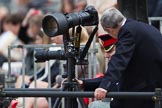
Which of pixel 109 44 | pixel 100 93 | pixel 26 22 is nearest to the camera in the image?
pixel 100 93

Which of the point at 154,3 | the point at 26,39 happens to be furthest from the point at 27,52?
the point at 26,39

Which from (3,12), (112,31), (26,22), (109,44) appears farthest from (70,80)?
(3,12)

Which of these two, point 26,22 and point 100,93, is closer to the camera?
point 100,93

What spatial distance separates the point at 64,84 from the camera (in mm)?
6672

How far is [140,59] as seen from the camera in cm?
700

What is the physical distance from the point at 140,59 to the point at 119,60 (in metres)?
0.32

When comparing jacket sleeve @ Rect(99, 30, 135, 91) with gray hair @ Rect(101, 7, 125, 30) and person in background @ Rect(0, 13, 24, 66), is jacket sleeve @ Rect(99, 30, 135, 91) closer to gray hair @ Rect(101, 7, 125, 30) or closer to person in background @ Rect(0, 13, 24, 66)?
gray hair @ Rect(101, 7, 125, 30)

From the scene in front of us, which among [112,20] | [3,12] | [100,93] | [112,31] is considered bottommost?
[100,93]

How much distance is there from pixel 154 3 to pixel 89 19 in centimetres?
359

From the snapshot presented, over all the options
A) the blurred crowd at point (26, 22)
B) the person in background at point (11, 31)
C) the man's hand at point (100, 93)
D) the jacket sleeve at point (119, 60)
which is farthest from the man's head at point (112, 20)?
the person in background at point (11, 31)

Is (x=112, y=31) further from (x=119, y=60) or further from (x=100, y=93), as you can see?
(x=100, y=93)

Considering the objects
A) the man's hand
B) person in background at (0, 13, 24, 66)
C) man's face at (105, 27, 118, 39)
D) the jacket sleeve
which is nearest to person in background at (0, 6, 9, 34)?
person in background at (0, 13, 24, 66)

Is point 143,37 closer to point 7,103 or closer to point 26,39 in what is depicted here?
point 7,103

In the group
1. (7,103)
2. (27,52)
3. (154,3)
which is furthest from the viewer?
(27,52)
